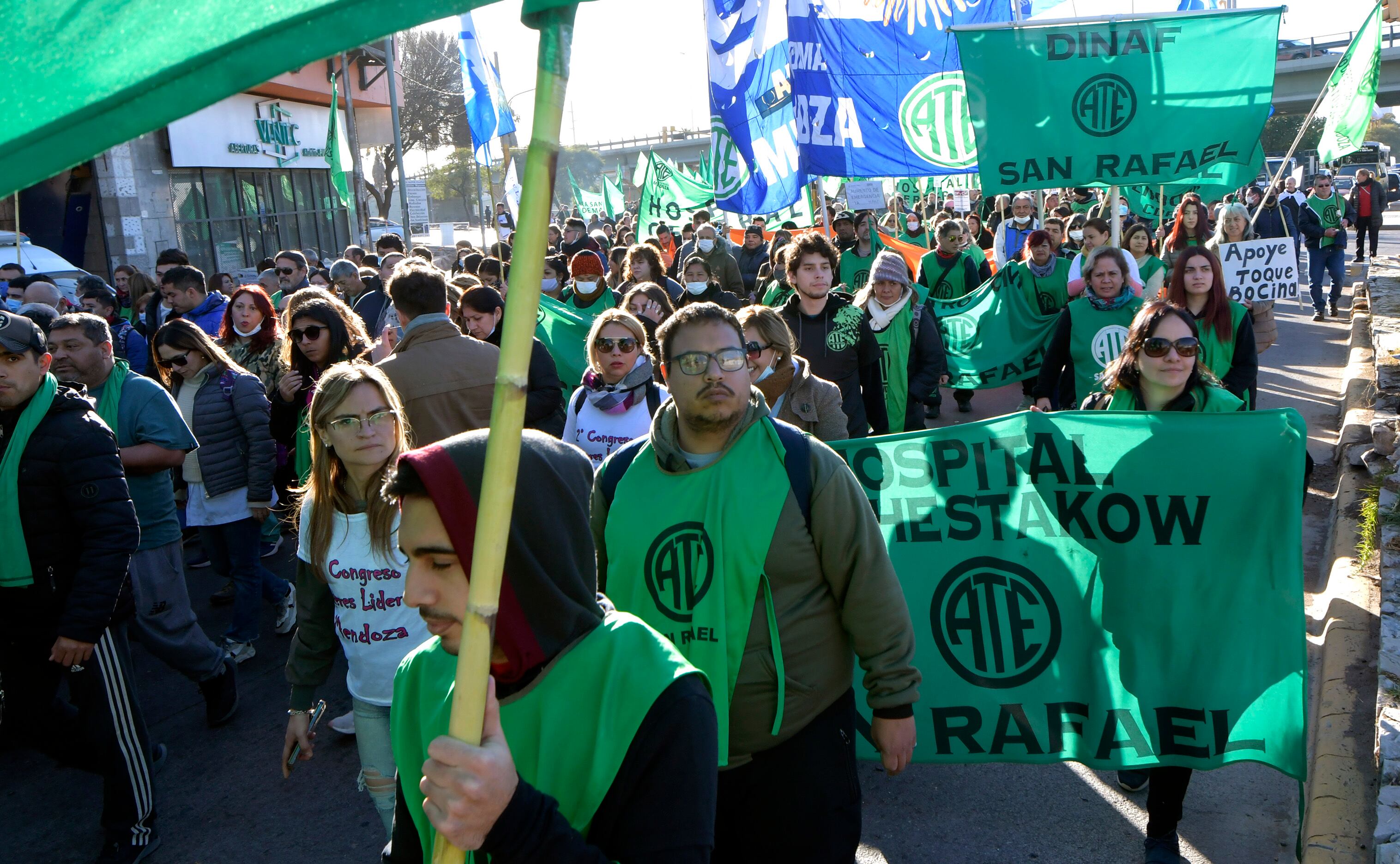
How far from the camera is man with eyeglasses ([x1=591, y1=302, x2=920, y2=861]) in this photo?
274 cm

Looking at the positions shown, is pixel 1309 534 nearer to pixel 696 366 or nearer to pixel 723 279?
pixel 696 366

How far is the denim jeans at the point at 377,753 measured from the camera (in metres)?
3.32

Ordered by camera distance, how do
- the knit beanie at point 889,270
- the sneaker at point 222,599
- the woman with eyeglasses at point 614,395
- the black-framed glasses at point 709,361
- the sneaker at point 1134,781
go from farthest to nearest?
the sneaker at point 222,599
the knit beanie at point 889,270
the woman with eyeglasses at point 614,395
the sneaker at point 1134,781
the black-framed glasses at point 709,361

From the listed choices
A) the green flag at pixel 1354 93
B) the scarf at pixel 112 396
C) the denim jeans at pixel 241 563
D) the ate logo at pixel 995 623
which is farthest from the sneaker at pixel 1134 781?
the green flag at pixel 1354 93

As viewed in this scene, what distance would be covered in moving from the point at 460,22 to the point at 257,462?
23.6 ft

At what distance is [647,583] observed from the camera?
296 centimetres

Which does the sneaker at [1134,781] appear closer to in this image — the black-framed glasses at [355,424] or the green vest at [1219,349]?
the green vest at [1219,349]

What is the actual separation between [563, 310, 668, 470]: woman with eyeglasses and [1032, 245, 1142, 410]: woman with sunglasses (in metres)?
2.34

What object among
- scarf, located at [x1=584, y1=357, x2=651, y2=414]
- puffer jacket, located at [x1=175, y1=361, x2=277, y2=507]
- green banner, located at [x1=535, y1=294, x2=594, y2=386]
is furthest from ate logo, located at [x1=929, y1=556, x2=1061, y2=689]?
Result: green banner, located at [x1=535, y1=294, x2=594, y2=386]

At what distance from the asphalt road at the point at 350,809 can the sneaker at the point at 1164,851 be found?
0.15 m

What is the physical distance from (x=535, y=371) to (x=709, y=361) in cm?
285

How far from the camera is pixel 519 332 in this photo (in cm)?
113

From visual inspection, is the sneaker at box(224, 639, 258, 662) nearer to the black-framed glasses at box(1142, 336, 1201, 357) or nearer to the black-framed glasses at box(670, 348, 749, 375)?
the black-framed glasses at box(670, 348, 749, 375)

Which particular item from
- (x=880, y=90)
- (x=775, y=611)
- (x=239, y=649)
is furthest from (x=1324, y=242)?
(x=775, y=611)
